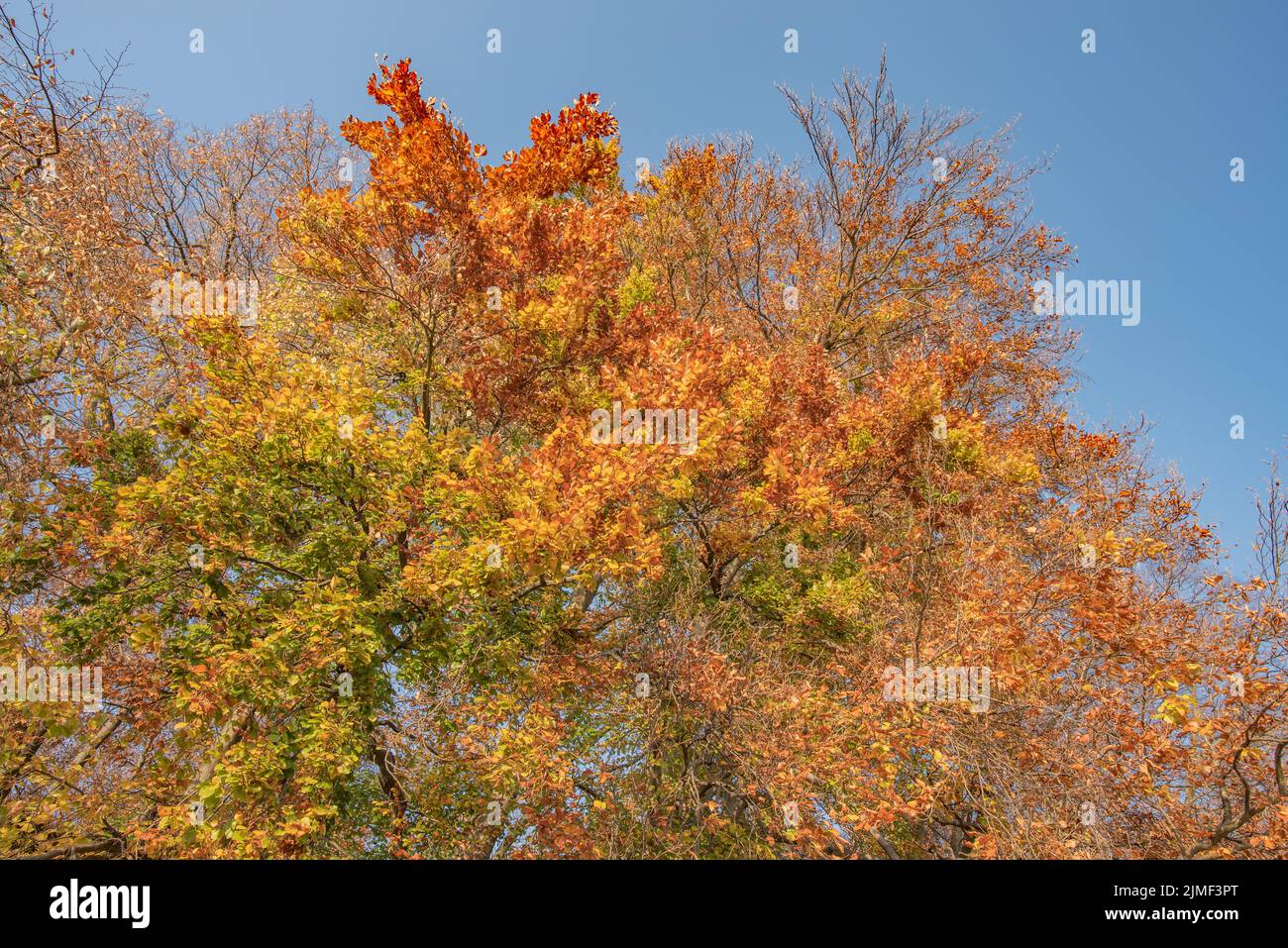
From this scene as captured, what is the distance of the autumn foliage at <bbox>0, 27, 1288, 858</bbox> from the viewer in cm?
792

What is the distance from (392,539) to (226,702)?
2.58 m

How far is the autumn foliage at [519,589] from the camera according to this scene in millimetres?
7922

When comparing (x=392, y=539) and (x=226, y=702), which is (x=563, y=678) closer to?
(x=392, y=539)

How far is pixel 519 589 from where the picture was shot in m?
9.42

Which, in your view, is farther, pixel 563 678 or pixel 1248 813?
pixel 563 678

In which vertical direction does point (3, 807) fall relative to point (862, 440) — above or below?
below

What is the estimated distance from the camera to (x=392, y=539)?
9.58 metres

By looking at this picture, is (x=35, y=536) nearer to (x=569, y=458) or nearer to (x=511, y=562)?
(x=511, y=562)
